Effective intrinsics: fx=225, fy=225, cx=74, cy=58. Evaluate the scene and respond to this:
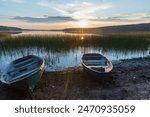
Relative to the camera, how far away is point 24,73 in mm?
12547

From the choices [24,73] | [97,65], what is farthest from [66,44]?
[24,73]

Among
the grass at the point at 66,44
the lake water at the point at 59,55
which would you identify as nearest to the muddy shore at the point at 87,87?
the lake water at the point at 59,55

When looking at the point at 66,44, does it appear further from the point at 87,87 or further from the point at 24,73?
the point at 87,87

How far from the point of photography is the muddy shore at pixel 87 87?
11.0 m

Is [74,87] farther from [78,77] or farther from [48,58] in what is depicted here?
[48,58]

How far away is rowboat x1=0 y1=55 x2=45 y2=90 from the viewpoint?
10.5 m

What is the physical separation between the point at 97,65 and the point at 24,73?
477 cm

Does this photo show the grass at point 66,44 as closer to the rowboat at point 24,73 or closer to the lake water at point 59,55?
the lake water at point 59,55

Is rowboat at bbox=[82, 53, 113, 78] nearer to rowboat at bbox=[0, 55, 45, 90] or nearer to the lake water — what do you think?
the lake water

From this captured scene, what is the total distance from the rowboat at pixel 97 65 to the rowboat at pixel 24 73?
2860mm

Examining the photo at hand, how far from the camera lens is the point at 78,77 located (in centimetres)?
1428

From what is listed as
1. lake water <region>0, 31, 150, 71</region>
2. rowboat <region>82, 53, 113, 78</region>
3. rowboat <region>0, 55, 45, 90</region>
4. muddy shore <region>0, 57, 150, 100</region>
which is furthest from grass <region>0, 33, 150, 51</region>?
muddy shore <region>0, 57, 150, 100</region>

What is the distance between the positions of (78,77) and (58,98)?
3649 millimetres

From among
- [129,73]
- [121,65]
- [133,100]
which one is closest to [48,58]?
[121,65]
